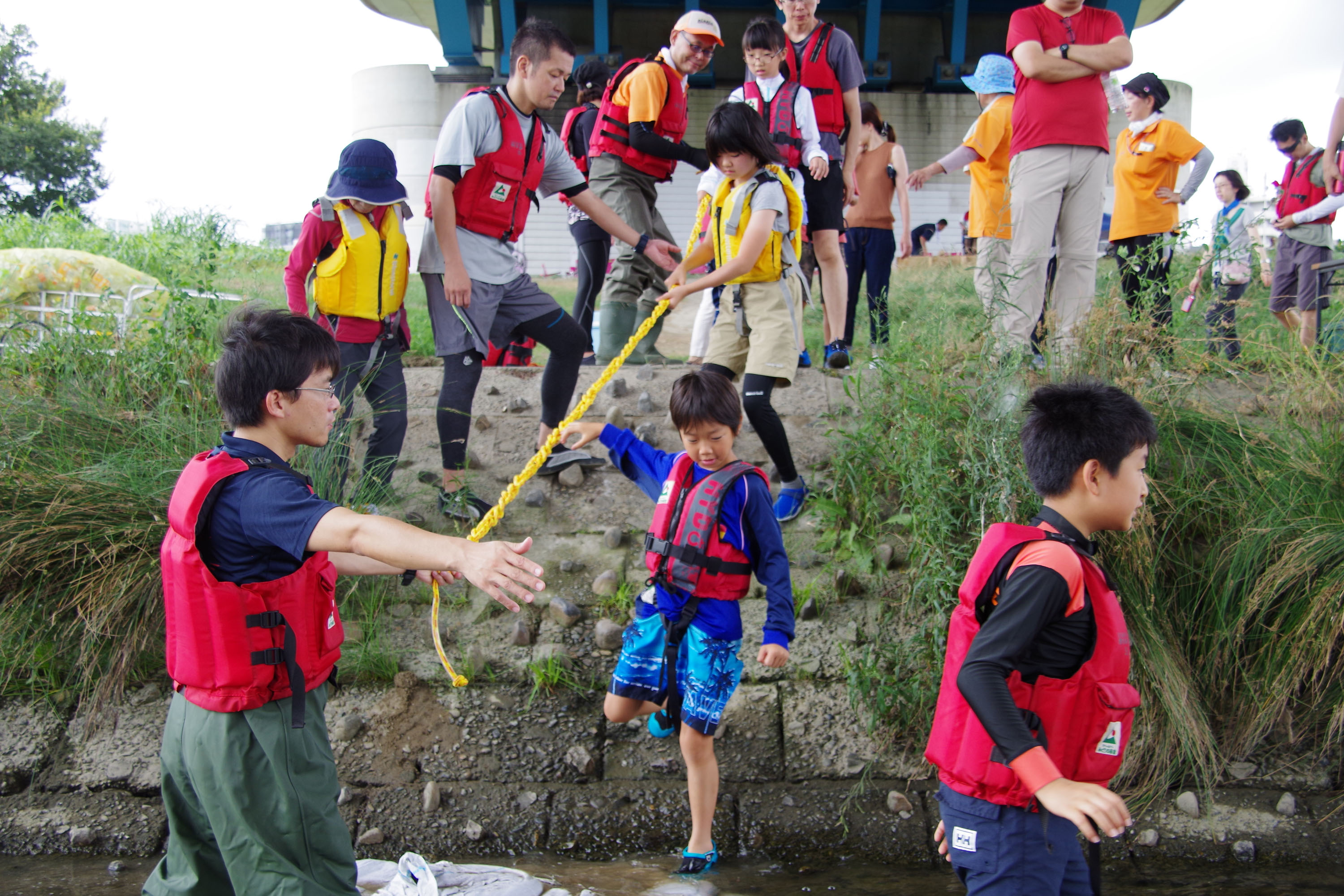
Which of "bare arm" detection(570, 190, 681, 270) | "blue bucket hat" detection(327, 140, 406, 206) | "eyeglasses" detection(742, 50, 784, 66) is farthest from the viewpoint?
"eyeglasses" detection(742, 50, 784, 66)

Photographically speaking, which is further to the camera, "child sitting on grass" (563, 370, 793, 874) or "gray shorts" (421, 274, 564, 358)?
"gray shorts" (421, 274, 564, 358)

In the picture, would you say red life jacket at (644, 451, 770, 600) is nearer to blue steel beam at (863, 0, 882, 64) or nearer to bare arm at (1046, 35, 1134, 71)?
bare arm at (1046, 35, 1134, 71)

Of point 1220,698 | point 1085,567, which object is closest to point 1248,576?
point 1220,698

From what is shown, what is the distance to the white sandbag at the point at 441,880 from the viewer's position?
8.39ft

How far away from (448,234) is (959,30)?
12187mm

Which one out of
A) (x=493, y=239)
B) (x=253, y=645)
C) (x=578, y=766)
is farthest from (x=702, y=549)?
(x=493, y=239)

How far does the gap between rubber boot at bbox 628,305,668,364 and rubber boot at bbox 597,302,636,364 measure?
20 cm

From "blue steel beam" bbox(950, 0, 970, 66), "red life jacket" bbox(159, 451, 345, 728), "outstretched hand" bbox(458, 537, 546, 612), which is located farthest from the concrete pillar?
"outstretched hand" bbox(458, 537, 546, 612)

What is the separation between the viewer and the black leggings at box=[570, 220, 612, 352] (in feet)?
18.0

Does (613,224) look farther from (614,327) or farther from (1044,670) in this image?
(1044,670)

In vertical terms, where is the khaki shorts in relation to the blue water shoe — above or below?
above

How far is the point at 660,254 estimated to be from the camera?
16.1ft

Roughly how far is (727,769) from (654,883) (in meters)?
0.65

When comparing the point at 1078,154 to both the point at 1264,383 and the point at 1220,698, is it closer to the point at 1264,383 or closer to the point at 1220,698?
the point at 1264,383
